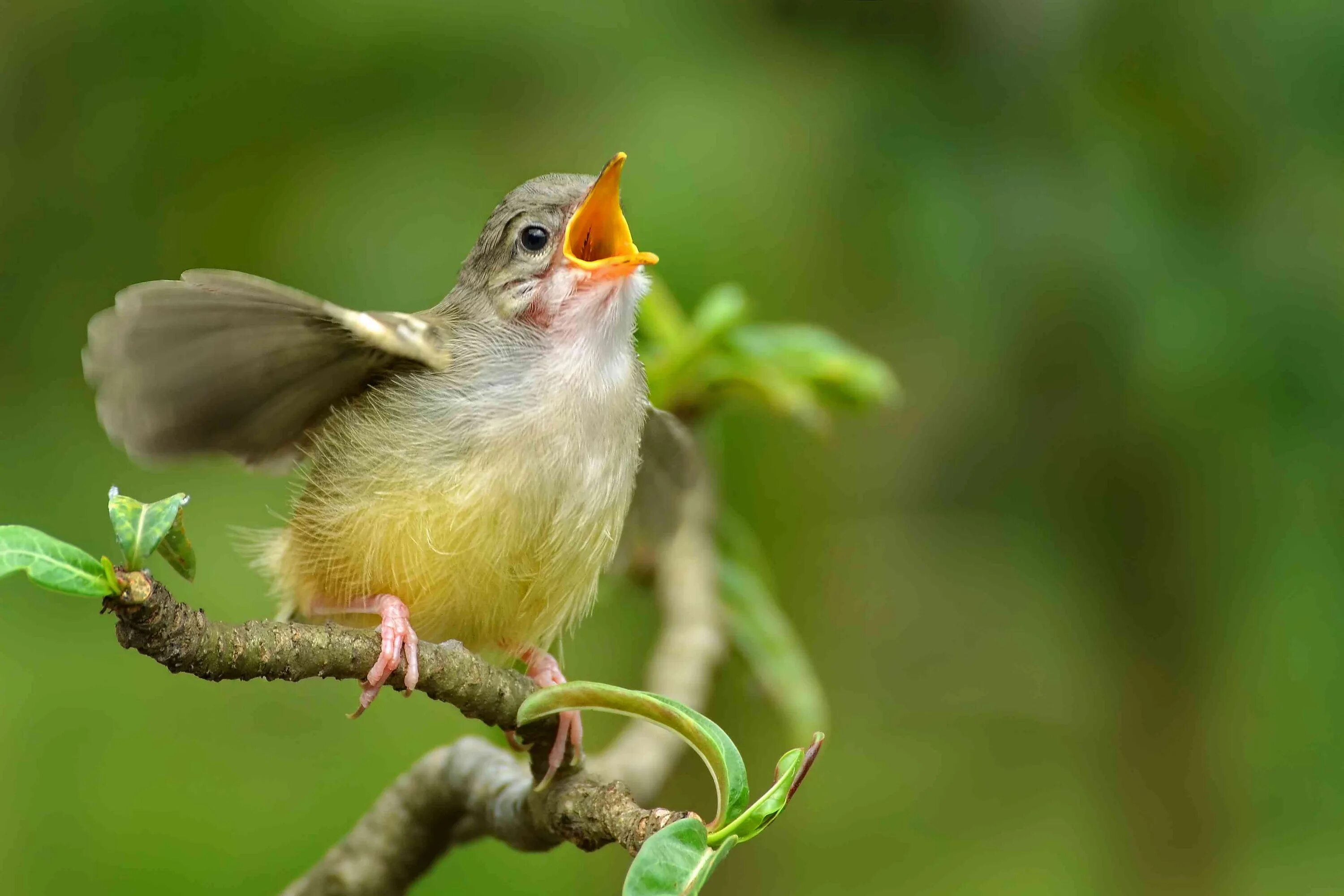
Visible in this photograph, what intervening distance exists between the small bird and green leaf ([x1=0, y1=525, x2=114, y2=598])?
0.51 meters

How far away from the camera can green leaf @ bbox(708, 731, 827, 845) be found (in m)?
1.25

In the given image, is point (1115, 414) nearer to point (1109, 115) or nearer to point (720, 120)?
point (1109, 115)

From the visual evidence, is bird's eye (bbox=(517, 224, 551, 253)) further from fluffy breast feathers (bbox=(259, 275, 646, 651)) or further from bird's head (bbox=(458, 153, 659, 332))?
fluffy breast feathers (bbox=(259, 275, 646, 651))

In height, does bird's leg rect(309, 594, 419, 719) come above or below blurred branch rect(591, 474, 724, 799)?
below

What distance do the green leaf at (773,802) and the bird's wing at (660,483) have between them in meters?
1.23

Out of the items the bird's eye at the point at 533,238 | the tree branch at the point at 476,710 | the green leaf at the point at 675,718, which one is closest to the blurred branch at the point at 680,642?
the tree branch at the point at 476,710

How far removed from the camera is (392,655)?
1637 millimetres

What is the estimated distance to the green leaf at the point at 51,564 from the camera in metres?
1.18

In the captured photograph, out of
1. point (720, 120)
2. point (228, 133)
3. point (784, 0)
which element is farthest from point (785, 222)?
point (228, 133)

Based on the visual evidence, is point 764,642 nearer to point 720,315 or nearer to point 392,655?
point 720,315

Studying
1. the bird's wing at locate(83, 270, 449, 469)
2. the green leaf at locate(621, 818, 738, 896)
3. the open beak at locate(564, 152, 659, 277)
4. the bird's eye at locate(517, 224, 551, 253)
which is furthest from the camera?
the bird's eye at locate(517, 224, 551, 253)

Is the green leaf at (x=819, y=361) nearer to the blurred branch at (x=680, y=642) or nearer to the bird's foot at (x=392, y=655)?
the blurred branch at (x=680, y=642)

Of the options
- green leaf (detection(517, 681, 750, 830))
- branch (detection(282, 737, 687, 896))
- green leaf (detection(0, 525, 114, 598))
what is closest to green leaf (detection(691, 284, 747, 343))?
branch (detection(282, 737, 687, 896))

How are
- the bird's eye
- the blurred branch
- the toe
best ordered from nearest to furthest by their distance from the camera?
the toe
the bird's eye
the blurred branch
